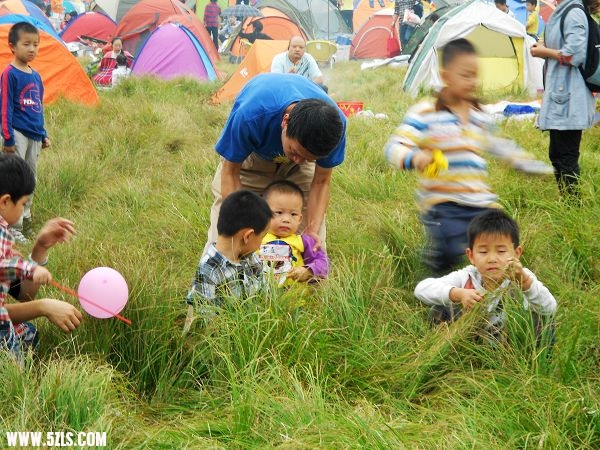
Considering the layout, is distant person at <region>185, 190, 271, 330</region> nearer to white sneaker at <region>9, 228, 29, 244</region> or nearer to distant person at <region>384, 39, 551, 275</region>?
distant person at <region>384, 39, 551, 275</region>

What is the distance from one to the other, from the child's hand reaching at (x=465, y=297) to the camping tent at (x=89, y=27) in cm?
1822

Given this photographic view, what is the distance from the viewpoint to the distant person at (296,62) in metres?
9.20

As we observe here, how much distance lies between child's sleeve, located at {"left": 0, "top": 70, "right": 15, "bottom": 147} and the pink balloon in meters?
2.98

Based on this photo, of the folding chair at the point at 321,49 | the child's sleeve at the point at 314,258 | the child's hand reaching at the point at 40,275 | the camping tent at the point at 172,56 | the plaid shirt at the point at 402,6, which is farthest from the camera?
the plaid shirt at the point at 402,6

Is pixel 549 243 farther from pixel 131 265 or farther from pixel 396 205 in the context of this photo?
pixel 131 265

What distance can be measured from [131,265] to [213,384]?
2.35 feet

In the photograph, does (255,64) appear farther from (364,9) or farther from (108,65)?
(364,9)

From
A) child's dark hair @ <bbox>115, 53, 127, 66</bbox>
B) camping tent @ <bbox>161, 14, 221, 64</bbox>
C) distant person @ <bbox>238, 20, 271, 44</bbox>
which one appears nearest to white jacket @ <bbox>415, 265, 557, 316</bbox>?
child's dark hair @ <bbox>115, 53, 127, 66</bbox>

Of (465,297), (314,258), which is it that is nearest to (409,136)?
(314,258)

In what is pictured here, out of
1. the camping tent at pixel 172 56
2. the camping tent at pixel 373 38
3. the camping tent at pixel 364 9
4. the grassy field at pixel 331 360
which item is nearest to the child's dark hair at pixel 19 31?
the grassy field at pixel 331 360

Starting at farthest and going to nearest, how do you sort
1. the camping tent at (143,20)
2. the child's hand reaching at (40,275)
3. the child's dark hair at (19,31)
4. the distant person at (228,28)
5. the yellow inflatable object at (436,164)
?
1. the distant person at (228,28)
2. the camping tent at (143,20)
3. the child's dark hair at (19,31)
4. the yellow inflatable object at (436,164)
5. the child's hand reaching at (40,275)

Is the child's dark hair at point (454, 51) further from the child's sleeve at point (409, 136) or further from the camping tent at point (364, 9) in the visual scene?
the camping tent at point (364, 9)

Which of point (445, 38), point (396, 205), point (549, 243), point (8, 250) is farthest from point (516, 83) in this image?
point (8, 250)

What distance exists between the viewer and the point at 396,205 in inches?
190
